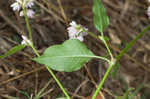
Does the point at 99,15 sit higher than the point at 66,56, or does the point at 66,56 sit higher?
the point at 99,15

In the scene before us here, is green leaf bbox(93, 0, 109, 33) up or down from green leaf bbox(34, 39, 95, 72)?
up

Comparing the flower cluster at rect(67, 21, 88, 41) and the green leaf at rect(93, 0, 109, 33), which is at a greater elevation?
the green leaf at rect(93, 0, 109, 33)

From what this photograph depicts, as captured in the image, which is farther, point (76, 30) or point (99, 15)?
point (76, 30)

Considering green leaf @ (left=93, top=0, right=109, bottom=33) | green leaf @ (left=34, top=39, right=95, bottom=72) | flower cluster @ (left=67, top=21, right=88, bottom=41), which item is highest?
green leaf @ (left=93, top=0, right=109, bottom=33)

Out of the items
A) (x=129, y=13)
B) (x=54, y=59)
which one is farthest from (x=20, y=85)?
(x=129, y=13)

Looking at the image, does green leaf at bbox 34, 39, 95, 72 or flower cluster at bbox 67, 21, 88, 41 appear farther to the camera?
flower cluster at bbox 67, 21, 88, 41

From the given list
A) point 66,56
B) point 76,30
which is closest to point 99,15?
point 76,30

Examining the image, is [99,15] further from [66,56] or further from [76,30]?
[66,56]

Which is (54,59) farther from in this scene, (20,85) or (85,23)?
(85,23)
